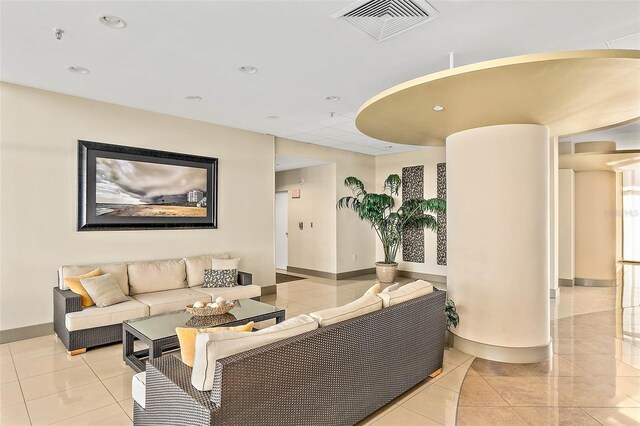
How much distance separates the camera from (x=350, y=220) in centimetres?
859

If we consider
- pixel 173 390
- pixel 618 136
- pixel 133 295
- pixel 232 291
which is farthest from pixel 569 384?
pixel 618 136

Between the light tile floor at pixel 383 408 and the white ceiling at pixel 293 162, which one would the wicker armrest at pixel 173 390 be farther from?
the white ceiling at pixel 293 162

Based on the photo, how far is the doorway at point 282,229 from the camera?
31.9ft

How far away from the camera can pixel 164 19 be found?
2795mm

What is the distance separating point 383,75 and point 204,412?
3.42 meters

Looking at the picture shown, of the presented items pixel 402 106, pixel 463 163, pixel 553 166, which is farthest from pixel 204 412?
pixel 553 166

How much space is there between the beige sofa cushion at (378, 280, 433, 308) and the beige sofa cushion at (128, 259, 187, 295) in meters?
3.30

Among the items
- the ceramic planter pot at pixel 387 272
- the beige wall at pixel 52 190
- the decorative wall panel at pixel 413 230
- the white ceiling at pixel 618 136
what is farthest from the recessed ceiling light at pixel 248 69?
the white ceiling at pixel 618 136

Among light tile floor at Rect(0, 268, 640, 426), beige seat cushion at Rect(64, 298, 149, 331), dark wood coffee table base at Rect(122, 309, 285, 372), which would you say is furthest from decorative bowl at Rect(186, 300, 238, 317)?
beige seat cushion at Rect(64, 298, 149, 331)

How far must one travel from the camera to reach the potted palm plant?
7.62 m

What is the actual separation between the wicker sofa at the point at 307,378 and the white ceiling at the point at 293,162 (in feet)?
17.0

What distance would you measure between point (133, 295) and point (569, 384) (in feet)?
15.7

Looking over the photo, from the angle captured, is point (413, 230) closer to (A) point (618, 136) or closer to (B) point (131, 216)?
(A) point (618, 136)

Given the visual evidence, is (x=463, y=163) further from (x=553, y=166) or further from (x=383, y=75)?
(x=553, y=166)
